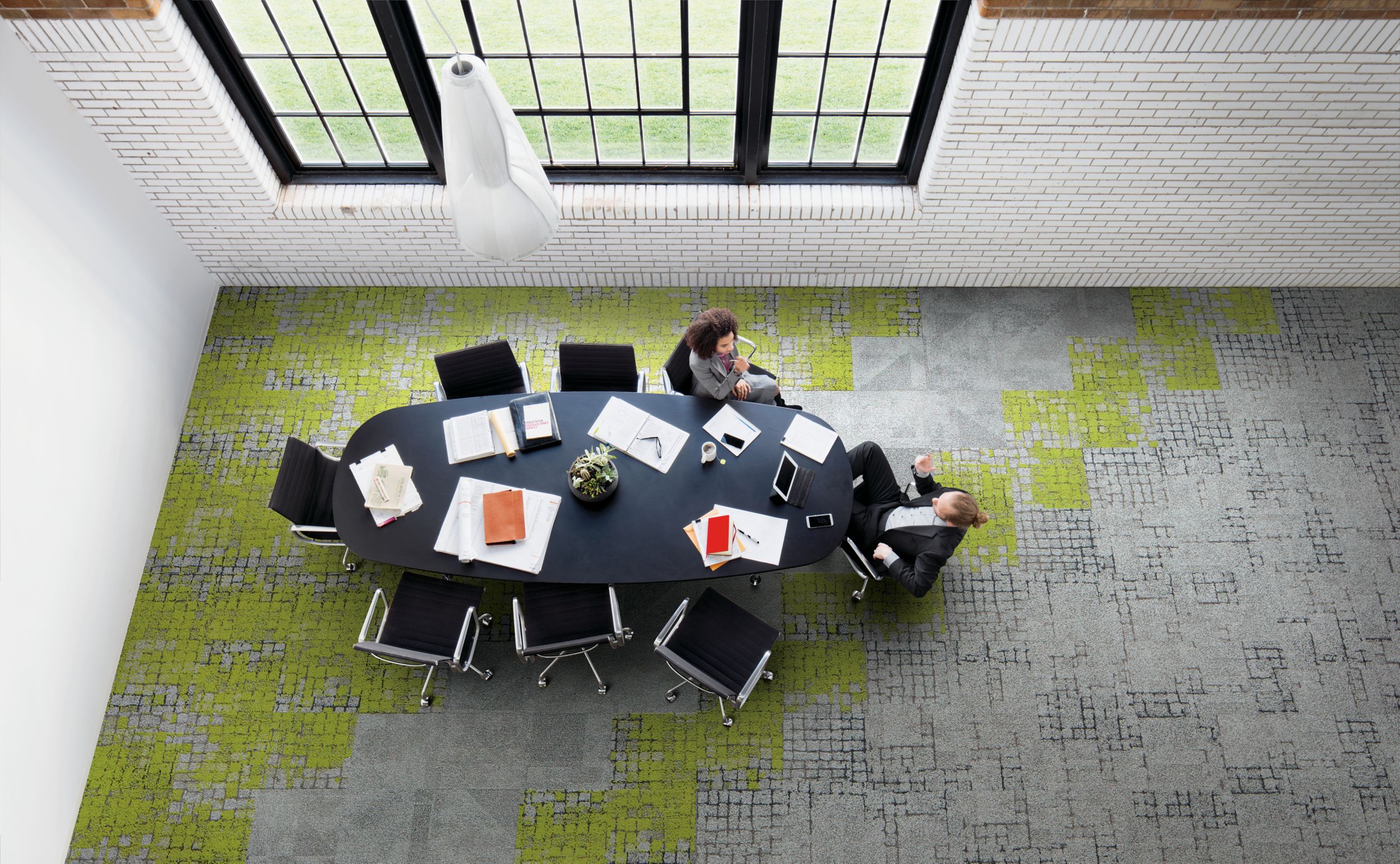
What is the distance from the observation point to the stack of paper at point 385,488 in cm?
448

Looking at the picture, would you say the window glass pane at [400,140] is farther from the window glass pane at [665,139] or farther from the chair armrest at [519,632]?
the chair armrest at [519,632]

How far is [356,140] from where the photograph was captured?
552 cm

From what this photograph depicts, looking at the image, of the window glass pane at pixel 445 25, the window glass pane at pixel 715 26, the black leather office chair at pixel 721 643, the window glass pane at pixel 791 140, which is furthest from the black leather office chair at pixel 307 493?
the window glass pane at pixel 791 140

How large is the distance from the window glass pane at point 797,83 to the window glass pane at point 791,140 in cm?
12

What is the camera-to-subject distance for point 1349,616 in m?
5.14

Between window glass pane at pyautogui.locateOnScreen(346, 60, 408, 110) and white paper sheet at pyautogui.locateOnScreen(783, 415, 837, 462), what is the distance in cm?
317

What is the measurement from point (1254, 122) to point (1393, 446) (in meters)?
2.46

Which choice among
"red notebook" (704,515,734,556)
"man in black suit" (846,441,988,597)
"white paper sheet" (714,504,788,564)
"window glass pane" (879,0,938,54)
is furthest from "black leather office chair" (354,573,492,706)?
"window glass pane" (879,0,938,54)

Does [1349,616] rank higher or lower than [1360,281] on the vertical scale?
lower

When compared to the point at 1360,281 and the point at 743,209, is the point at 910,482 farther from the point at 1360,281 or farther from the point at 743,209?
the point at 1360,281

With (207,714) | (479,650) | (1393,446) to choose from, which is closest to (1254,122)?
(1393,446)

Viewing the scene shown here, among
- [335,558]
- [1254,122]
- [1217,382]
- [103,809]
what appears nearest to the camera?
[103,809]

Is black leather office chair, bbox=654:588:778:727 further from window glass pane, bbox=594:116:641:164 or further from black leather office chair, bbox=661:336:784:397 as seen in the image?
window glass pane, bbox=594:116:641:164

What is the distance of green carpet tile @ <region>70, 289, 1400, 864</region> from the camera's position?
4695 mm
